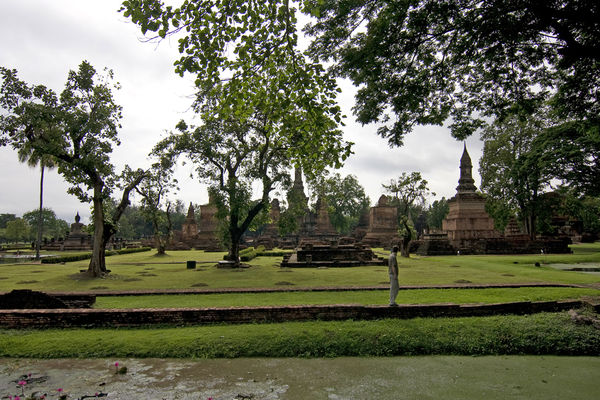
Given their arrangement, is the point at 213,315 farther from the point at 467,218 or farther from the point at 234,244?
the point at 467,218

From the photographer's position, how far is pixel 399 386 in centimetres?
473

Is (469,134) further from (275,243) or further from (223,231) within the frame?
(275,243)

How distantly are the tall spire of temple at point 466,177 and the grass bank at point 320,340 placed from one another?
25.9 meters

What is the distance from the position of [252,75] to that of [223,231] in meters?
16.0

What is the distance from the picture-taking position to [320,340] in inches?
246

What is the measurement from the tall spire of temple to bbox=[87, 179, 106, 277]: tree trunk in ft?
88.5

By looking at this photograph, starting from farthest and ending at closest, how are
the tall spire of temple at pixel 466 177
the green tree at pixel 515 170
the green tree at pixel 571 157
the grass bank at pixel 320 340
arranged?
the tall spire of temple at pixel 466 177 → the green tree at pixel 515 170 → the green tree at pixel 571 157 → the grass bank at pixel 320 340

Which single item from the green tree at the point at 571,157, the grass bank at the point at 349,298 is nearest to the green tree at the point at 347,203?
the green tree at the point at 571,157

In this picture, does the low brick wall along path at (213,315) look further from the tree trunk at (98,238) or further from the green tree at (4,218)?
the green tree at (4,218)

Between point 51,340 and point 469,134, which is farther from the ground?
point 469,134

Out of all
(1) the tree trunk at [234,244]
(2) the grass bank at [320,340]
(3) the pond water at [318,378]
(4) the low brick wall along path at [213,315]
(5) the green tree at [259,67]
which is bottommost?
(3) the pond water at [318,378]

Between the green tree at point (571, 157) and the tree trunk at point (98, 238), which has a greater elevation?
the green tree at point (571, 157)

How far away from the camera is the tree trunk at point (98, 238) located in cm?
1577

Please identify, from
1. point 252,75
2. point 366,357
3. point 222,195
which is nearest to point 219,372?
point 366,357
